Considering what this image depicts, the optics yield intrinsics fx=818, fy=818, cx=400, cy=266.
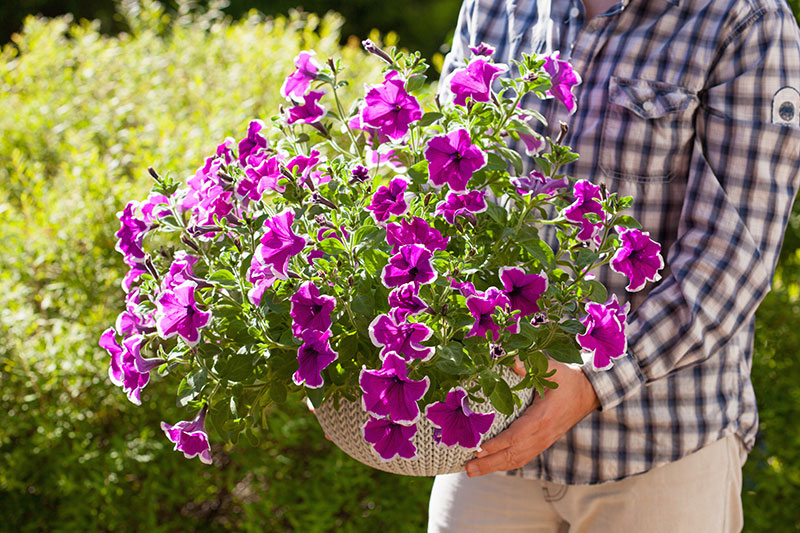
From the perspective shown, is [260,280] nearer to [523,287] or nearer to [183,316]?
[183,316]

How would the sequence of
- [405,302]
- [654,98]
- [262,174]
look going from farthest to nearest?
[654,98] < [262,174] < [405,302]

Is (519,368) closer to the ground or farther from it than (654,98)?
closer to the ground

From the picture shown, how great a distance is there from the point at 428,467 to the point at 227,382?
0.34m

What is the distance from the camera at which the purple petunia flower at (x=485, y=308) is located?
105 cm

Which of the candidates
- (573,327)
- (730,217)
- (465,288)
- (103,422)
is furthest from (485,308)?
(103,422)

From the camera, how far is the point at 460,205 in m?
1.15

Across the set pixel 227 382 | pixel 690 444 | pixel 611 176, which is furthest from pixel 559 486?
pixel 227 382

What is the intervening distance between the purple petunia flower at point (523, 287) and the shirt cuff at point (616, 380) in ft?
1.11

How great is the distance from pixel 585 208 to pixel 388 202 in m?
0.29

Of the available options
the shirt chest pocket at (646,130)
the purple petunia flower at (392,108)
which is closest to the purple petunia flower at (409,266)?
the purple petunia flower at (392,108)

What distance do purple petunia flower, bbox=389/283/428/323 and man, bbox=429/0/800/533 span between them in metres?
0.37

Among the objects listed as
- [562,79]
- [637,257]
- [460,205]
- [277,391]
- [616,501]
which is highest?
[562,79]

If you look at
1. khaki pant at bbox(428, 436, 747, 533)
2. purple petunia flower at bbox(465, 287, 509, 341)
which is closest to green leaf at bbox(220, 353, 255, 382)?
purple petunia flower at bbox(465, 287, 509, 341)

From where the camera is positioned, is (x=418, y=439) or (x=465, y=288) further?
(x=418, y=439)
